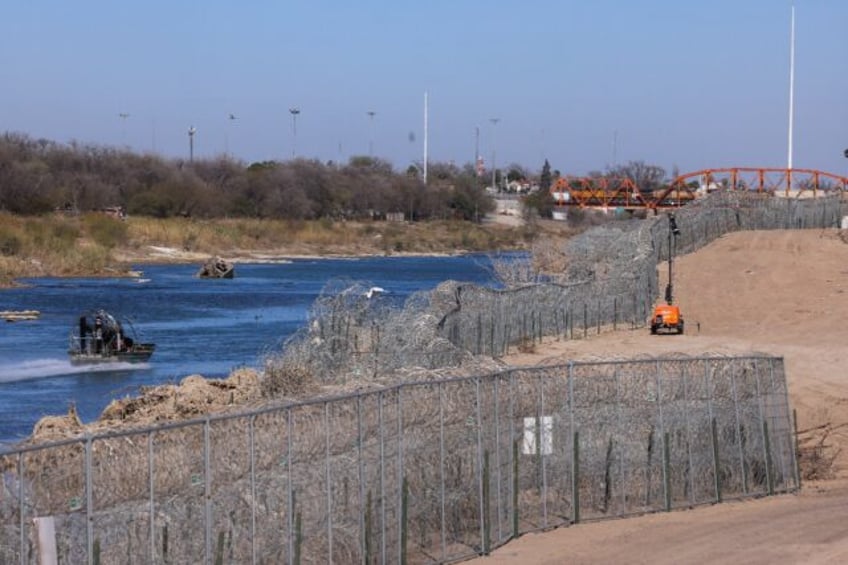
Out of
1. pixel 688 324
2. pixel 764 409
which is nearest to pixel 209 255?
pixel 688 324

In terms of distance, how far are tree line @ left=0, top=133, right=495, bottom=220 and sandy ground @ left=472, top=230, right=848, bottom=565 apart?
252ft

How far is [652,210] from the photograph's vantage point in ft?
404

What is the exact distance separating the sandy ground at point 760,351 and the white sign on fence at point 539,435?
100cm

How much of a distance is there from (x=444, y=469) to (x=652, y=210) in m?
107

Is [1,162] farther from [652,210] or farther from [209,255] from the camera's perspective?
[652,210]

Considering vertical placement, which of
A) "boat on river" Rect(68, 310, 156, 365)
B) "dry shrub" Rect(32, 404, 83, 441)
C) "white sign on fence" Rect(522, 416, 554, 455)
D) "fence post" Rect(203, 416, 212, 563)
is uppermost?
"fence post" Rect(203, 416, 212, 563)

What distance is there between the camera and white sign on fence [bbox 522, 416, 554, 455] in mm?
19766

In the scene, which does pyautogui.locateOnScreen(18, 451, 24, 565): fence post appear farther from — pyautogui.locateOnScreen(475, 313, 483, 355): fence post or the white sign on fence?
pyautogui.locateOnScreen(475, 313, 483, 355): fence post

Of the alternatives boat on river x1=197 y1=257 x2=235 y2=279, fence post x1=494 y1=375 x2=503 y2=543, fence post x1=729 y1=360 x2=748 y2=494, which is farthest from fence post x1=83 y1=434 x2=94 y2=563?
boat on river x1=197 y1=257 x2=235 y2=279

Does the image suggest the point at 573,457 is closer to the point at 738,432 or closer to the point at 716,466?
the point at 716,466

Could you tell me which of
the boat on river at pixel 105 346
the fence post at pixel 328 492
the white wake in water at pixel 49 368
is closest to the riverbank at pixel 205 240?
the boat on river at pixel 105 346

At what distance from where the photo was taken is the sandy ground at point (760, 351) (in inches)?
726

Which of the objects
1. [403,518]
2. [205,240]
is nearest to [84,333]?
Answer: [403,518]

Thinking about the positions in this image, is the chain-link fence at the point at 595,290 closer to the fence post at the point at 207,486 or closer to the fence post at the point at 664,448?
the fence post at the point at 664,448
